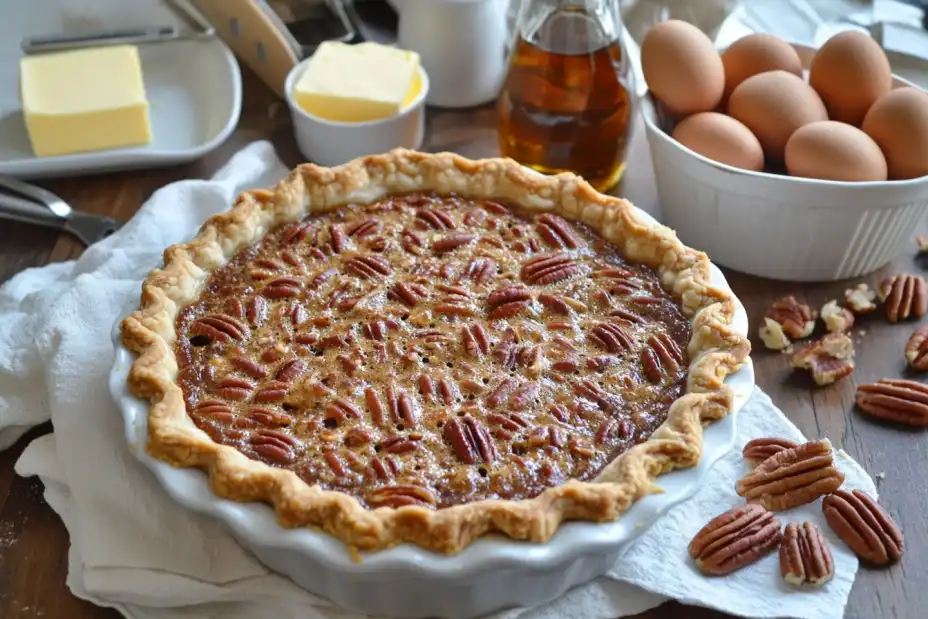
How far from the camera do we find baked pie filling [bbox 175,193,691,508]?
5.35 feet

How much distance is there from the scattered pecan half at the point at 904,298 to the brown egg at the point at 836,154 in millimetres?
269

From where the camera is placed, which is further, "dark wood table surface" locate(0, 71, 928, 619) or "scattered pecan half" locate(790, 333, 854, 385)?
"scattered pecan half" locate(790, 333, 854, 385)

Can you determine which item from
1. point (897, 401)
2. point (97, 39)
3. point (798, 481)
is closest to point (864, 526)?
point (798, 481)

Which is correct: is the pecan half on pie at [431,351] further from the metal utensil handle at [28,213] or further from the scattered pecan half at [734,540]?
the metal utensil handle at [28,213]

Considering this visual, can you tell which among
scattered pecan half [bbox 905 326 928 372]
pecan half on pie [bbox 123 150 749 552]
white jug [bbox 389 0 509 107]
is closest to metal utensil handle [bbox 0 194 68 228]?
pecan half on pie [bbox 123 150 749 552]

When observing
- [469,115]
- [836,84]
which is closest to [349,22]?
[469,115]

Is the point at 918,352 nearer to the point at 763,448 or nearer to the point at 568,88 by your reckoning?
the point at 763,448

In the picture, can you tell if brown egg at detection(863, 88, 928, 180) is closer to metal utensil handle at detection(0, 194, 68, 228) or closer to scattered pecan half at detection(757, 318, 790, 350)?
scattered pecan half at detection(757, 318, 790, 350)

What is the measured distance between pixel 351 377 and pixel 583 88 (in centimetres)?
97

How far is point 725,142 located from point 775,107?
139 mm

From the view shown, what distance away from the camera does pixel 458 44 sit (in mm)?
2730

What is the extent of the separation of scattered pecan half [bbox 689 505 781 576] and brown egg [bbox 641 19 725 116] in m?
0.97

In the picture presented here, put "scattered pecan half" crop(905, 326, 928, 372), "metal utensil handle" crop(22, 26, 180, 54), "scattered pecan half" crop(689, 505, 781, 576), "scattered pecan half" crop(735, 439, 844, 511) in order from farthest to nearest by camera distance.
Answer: "metal utensil handle" crop(22, 26, 180, 54), "scattered pecan half" crop(905, 326, 928, 372), "scattered pecan half" crop(735, 439, 844, 511), "scattered pecan half" crop(689, 505, 781, 576)

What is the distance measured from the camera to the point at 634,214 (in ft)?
6.71
